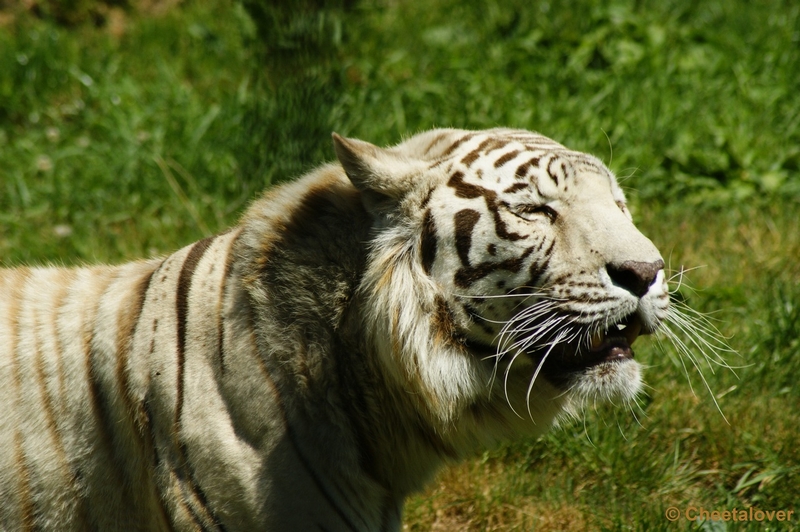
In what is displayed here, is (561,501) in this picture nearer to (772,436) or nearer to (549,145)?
(772,436)

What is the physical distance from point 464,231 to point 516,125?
258 centimetres

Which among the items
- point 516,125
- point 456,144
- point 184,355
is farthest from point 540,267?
point 516,125

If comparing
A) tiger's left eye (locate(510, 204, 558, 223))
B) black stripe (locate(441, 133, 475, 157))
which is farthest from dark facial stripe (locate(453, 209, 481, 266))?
black stripe (locate(441, 133, 475, 157))

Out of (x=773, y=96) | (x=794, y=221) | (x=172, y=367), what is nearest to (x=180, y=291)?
(x=172, y=367)

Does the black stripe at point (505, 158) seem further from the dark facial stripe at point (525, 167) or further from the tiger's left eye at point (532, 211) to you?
the tiger's left eye at point (532, 211)

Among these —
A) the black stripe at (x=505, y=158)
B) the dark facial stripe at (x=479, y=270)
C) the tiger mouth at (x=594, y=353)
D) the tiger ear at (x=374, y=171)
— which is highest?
the tiger ear at (x=374, y=171)

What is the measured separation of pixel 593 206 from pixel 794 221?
8.34 ft

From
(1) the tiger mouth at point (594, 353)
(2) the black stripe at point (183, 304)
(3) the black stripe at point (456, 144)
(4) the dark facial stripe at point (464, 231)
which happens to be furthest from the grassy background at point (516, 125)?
(4) the dark facial stripe at point (464, 231)

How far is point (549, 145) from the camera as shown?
267cm

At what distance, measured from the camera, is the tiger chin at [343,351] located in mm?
2354

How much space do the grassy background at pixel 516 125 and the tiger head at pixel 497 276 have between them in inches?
31.6

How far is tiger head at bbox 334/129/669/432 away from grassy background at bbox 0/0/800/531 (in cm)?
80

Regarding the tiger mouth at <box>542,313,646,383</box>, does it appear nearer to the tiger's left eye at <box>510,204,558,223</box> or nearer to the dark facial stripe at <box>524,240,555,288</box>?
the dark facial stripe at <box>524,240,555,288</box>

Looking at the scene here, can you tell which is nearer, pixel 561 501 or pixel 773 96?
pixel 561 501
